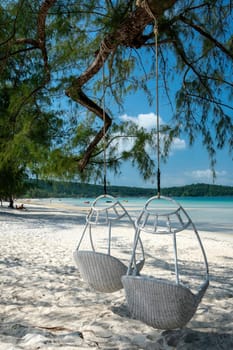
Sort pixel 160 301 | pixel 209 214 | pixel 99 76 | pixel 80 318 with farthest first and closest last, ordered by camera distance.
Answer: pixel 209 214 → pixel 99 76 → pixel 80 318 → pixel 160 301

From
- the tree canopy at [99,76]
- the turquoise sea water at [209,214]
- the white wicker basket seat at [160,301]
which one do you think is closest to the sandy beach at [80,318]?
the white wicker basket seat at [160,301]

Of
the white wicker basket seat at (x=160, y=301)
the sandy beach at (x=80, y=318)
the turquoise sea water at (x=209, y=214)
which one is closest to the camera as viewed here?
the white wicker basket seat at (x=160, y=301)

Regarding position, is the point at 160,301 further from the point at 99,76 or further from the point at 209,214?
the point at 209,214

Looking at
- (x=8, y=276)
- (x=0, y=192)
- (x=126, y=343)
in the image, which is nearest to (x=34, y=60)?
(x=8, y=276)

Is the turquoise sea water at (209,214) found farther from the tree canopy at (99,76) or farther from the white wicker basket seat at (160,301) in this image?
the white wicker basket seat at (160,301)

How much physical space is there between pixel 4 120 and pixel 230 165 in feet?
7.41

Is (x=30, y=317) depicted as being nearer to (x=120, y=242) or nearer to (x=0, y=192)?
(x=120, y=242)

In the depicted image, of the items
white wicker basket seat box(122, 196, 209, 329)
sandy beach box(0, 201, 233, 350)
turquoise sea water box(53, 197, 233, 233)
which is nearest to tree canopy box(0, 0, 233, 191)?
sandy beach box(0, 201, 233, 350)

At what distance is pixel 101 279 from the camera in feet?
6.70

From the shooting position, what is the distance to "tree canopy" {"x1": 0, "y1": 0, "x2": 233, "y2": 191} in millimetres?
2748

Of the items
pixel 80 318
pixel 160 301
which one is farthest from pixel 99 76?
pixel 160 301

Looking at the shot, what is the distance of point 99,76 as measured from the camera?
11.1ft

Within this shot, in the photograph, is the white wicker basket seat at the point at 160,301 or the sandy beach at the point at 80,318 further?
the sandy beach at the point at 80,318

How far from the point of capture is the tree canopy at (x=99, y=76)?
9.02 feet
